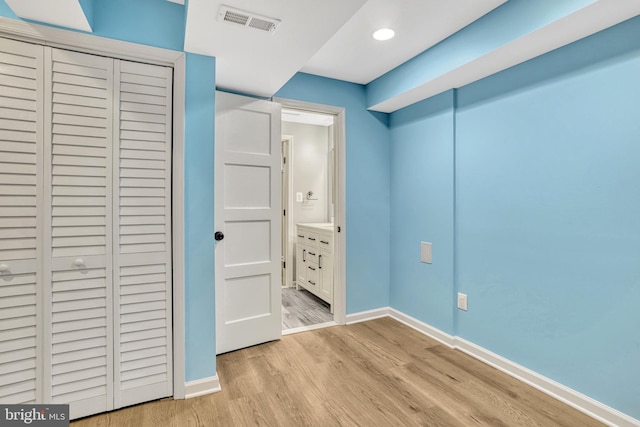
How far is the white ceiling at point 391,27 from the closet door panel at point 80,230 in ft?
5.06

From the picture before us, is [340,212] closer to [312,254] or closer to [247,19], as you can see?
[312,254]

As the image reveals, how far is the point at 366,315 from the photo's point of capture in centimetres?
317

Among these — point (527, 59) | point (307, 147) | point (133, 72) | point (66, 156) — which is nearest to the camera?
point (66, 156)

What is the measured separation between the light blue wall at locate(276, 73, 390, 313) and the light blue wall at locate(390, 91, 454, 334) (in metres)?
0.10

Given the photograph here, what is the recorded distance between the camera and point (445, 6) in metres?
1.90

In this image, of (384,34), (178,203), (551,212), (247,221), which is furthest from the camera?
(247,221)

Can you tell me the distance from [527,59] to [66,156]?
2850mm

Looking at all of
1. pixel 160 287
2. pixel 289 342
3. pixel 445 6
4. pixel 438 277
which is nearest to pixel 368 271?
pixel 438 277

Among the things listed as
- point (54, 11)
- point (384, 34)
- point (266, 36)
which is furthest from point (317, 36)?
point (54, 11)

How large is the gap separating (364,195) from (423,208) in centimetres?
59

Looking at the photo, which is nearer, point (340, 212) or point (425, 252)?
point (425, 252)

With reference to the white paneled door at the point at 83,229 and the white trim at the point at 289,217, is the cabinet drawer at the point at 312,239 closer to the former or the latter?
the white trim at the point at 289,217

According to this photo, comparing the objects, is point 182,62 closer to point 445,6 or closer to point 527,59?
point 445,6

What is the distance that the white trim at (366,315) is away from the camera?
3.08 meters
